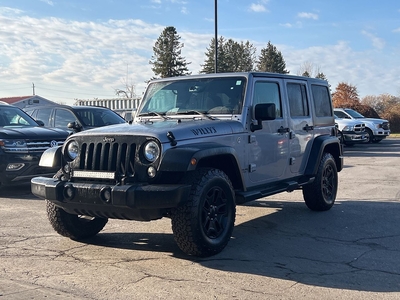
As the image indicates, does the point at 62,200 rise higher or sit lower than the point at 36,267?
higher

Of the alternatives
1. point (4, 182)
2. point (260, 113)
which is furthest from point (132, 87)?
point (260, 113)

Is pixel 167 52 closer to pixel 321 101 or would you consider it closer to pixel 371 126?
pixel 371 126

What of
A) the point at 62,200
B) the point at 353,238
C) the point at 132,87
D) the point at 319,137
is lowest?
the point at 353,238

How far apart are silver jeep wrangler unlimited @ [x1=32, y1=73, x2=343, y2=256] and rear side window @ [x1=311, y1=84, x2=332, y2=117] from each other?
15 cm

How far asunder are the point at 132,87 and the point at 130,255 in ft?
172

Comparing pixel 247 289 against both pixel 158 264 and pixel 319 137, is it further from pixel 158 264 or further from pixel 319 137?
pixel 319 137

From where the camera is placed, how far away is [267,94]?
265 inches

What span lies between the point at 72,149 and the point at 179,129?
1.26m

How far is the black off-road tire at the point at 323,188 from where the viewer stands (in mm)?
7598

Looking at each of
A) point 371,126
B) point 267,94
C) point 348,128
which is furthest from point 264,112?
point 371,126

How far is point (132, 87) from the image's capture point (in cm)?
5656

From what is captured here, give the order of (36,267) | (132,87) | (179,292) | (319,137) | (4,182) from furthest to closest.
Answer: (132,87) → (4,182) → (319,137) → (36,267) → (179,292)

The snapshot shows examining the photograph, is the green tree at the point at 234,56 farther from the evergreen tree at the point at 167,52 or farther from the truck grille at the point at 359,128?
the truck grille at the point at 359,128

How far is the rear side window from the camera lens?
799cm
